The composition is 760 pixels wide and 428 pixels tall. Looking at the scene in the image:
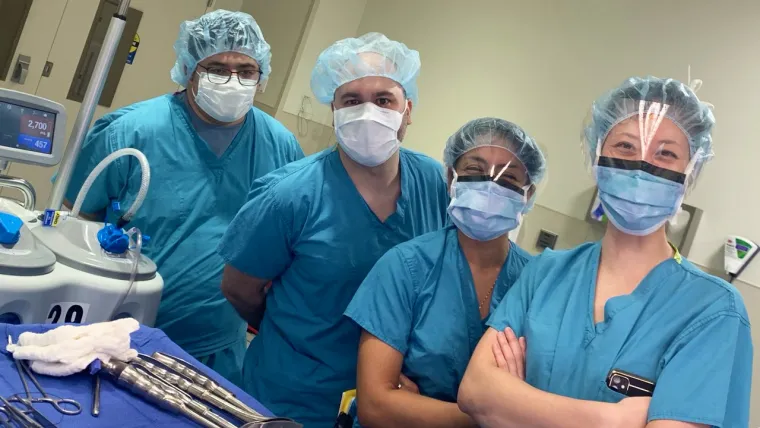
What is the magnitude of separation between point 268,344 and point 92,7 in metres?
2.63

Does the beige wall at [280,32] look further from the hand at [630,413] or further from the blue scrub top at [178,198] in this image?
the hand at [630,413]

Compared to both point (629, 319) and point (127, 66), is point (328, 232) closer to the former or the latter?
point (629, 319)

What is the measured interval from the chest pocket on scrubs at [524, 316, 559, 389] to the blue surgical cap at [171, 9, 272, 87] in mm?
1166

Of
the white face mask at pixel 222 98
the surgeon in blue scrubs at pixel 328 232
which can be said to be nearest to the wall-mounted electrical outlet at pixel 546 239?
the surgeon in blue scrubs at pixel 328 232

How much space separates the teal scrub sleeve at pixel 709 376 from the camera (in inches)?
34.5

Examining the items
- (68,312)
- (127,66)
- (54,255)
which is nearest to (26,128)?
(54,255)

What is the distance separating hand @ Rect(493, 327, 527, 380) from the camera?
40.8 inches

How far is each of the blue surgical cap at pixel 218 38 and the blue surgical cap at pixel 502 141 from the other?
716 millimetres

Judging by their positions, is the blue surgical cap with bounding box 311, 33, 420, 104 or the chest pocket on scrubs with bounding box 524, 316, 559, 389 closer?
the chest pocket on scrubs with bounding box 524, 316, 559, 389

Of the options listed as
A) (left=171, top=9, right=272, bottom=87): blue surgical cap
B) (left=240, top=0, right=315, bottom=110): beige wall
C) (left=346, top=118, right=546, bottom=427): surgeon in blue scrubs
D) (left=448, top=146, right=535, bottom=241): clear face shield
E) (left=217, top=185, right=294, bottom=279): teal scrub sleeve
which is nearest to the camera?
(left=346, top=118, right=546, bottom=427): surgeon in blue scrubs

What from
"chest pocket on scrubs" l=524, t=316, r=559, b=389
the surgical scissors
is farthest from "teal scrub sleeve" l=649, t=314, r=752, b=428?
the surgical scissors

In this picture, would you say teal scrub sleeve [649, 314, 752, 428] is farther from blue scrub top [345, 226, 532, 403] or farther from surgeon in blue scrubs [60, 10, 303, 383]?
surgeon in blue scrubs [60, 10, 303, 383]

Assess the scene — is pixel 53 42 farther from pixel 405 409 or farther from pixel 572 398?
pixel 572 398

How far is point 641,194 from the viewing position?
101cm
